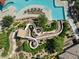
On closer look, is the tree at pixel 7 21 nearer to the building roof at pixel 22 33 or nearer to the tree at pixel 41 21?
the building roof at pixel 22 33

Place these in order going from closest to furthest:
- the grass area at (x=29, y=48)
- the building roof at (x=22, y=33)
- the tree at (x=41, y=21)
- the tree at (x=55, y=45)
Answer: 1. the tree at (x=55, y=45)
2. the grass area at (x=29, y=48)
3. the building roof at (x=22, y=33)
4. the tree at (x=41, y=21)

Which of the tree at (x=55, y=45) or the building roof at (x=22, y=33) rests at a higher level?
the building roof at (x=22, y=33)

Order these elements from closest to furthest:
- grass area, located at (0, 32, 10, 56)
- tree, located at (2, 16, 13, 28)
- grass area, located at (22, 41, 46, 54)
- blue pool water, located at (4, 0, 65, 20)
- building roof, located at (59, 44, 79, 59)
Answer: building roof, located at (59, 44, 79, 59), grass area, located at (22, 41, 46, 54), grass area, located at (0, 32, 10, 56), tree, located at (2, 16, 13, 28), blue pool water, located at (4, 0, 65, 20)

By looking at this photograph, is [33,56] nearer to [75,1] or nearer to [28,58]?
[28,58]

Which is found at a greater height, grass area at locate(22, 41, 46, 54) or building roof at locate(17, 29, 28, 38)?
building roof at locate(17, 29, 28, 38)

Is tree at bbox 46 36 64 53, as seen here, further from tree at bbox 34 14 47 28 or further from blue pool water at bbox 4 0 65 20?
blue pool water at bbox 4 0 65 20

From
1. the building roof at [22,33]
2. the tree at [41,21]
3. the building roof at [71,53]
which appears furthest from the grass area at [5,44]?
the building roof at [71,53]

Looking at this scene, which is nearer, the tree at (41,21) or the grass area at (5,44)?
the grass area at (5,44)

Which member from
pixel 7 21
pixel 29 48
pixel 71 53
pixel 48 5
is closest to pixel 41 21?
pixel 48 5

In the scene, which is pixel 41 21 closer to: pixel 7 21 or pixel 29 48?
pixel 29 48

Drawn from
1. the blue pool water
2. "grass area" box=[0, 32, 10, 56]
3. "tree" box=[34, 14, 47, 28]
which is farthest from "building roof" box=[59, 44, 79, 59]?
"grass area" box=[0, 32, 10, 56]
